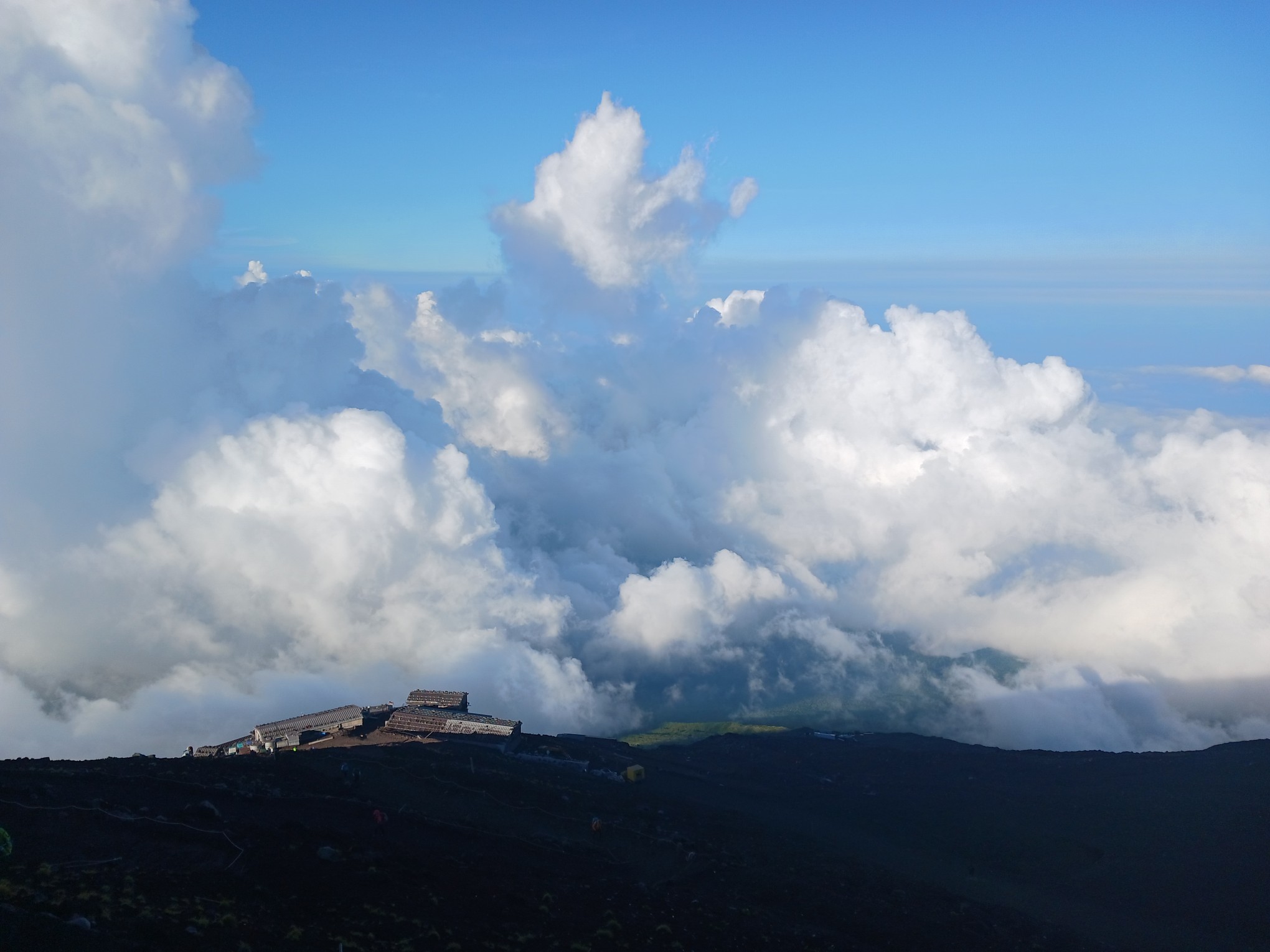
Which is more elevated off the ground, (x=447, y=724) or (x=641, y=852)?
(x=447, y=724)

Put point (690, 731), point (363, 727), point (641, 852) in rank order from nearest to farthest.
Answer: point (641, 852) < point (363, 727) < point (690, 731)

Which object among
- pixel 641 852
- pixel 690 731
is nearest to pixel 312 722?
pixel 641 852

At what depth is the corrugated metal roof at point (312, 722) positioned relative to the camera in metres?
82.6

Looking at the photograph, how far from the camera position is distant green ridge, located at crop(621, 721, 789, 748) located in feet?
465

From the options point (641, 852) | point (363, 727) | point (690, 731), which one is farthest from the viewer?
point (690, 731)

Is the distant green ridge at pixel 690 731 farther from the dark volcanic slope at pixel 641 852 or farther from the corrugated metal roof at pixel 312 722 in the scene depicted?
the corrugated metal roof at pixel 312 722

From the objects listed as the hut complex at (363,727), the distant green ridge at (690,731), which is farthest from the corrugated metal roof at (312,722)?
the distant green ridge at (690,731)

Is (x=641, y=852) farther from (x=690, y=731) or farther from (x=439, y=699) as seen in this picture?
(x=690, y=731)

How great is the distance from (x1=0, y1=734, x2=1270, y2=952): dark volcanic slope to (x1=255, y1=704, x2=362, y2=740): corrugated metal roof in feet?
47.0

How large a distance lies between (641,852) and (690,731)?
98.2m

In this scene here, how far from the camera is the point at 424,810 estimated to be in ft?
177

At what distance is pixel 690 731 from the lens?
152 metres

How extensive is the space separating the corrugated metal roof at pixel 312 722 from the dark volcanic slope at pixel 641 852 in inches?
564

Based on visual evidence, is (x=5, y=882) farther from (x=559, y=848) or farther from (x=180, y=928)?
(x=559, y=848)
